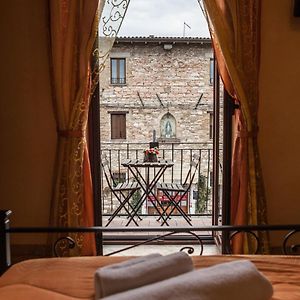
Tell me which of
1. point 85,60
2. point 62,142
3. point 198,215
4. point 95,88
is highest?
point 85,60

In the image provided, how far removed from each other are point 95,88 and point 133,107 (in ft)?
12.3

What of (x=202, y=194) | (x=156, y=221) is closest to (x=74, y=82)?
(x=156, y=221)

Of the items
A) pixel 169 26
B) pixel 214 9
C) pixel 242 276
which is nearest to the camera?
pixel 242 276

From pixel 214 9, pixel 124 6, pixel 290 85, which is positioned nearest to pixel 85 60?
pixel 124 6

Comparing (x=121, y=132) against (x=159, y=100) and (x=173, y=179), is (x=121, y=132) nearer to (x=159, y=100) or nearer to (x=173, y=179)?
(x=159, y=100)

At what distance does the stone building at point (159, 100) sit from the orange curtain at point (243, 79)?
3.20m

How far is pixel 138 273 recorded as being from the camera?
1.01 metres

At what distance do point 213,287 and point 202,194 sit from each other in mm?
4683

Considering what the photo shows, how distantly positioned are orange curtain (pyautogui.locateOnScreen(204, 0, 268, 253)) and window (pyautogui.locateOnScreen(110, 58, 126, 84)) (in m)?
3.65

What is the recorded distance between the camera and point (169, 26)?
4.53 meters

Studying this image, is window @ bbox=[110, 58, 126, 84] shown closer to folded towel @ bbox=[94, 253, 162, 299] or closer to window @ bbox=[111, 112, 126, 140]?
window @ bbox=[111, 112, 126, 140]

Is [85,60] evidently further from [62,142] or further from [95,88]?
[62,142]

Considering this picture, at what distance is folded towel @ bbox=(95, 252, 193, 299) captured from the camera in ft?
3.21

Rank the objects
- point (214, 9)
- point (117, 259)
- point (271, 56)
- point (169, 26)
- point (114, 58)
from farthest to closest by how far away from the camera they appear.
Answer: point (114, 58)
point (169, 26)
point (271, 56)
point (214, 9)
point (117, 259)
